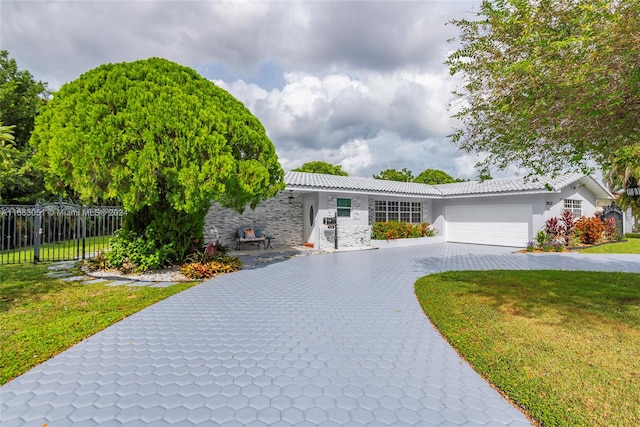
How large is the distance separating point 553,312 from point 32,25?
14.3 m

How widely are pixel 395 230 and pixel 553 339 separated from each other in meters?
14.1

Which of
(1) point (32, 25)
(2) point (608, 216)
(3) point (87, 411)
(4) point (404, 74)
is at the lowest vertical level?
(3) point (87, 411)

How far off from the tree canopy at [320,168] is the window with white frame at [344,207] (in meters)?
30.1

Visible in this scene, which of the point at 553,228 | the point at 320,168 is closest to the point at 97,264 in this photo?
the point at 553,228

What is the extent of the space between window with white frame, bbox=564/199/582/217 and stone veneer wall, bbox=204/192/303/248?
15967 millimetres

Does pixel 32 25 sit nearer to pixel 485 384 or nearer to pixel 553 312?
pixel 485 384

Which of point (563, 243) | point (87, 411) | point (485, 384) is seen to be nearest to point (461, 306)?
point (485, 384)

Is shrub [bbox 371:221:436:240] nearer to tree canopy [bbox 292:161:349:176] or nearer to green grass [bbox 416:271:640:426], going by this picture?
green grass [bbox 416:271:640:426]

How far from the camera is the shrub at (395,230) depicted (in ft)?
60.0

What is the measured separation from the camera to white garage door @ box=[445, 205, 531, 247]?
58.4ft

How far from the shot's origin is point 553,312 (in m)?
5.92

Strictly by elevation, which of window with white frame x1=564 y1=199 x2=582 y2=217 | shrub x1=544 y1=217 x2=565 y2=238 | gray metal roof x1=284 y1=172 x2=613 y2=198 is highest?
gray metal roof x1=284 y1=172 x2=613 y2=198

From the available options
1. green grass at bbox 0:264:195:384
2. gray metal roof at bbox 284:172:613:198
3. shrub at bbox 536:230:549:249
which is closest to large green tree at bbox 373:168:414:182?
gray metal roof at bbox 284:172:613:198

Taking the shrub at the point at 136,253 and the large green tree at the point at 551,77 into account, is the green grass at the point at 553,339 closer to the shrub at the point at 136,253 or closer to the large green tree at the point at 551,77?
the large green tree at the point at 551,77
